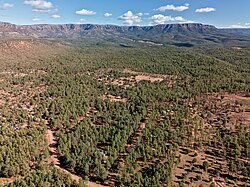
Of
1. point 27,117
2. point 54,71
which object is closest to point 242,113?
point 27,117

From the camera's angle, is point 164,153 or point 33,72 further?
point 33,72

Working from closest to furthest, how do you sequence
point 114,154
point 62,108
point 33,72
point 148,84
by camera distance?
point 114,154
point 62,108
point 148,84
point 33,72

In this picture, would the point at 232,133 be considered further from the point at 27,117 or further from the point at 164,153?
the point at 27,117

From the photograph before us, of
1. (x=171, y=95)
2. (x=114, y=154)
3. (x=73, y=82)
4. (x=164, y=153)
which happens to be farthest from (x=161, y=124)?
(x=73, y=82)

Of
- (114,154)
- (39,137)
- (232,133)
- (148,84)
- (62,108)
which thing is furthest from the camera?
(148,84)

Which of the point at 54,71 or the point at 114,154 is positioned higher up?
the point at 54,71

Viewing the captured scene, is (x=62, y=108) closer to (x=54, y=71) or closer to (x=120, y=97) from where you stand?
(x=120, y=97)
